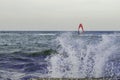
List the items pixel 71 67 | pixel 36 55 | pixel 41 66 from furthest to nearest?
1. pixel 36 55
2. pixel 41 66
3. pixel 71 67

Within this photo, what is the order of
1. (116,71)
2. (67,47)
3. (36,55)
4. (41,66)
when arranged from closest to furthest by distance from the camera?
(116,71) → (41,66) → (67,47) → (36,55)

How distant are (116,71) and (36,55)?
33.0 ft

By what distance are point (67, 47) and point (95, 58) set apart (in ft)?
10.4

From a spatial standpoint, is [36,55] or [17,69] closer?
[17,69]

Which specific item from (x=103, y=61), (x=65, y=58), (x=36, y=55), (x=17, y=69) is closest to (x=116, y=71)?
(x=103, y=61)

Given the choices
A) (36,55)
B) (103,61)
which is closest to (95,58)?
(103,61)

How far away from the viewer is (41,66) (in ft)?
58.8

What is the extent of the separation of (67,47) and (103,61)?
3941 millimetres

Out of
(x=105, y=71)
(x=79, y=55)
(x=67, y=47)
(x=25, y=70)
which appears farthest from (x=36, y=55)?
(x=105, y=71)

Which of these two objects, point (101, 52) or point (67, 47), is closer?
point (101, 52)

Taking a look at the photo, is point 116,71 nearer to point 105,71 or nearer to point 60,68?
point 105,71

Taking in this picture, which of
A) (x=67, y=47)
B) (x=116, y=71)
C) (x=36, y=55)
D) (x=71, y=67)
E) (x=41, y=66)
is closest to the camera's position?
(x=116, y=71)

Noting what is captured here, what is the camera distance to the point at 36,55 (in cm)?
2461

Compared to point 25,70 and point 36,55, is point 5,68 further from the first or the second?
point 36,55
